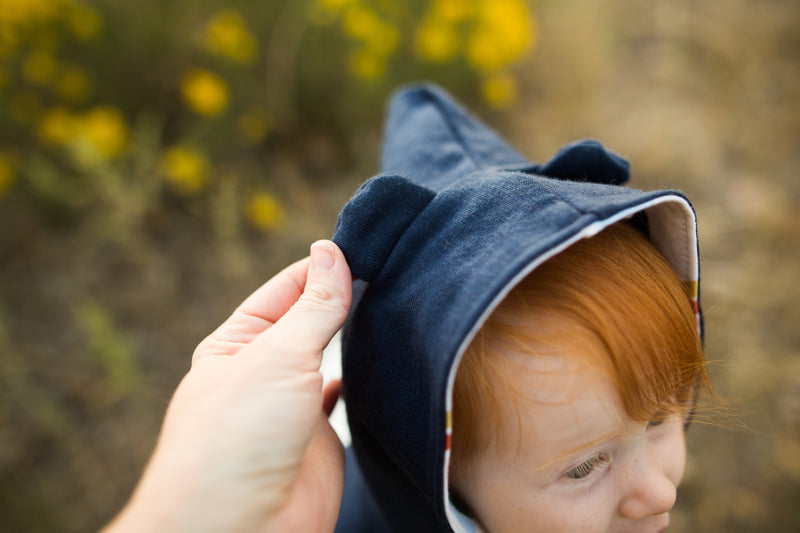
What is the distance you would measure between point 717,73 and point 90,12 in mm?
2972

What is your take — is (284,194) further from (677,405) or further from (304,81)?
(677,405)

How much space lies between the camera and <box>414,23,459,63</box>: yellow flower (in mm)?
1645

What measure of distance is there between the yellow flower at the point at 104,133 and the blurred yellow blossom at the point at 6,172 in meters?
0.33

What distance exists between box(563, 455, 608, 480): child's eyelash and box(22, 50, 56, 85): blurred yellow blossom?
2.01 m

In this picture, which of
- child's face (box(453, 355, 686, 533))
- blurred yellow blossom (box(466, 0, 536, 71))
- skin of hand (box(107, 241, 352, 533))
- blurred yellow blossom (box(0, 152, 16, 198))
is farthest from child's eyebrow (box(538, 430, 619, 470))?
blurred yellow blossom (box(0, 152, 16, 198))

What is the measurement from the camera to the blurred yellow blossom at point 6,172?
5.22 feet

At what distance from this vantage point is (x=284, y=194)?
1.96 m

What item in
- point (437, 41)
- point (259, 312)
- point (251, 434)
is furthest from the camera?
point (437, 41)

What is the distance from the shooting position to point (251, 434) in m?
0.55

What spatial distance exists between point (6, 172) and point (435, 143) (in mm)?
1628

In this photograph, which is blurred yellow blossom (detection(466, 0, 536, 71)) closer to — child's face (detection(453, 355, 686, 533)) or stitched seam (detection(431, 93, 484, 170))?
stitched seam (detection(431, 93, 484, 170))

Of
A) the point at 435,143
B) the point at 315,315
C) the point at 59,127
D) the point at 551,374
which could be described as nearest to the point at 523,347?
the point at 551,374

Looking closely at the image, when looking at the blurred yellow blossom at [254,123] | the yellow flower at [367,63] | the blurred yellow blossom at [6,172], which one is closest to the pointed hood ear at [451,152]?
the yellow flower at [367,63]

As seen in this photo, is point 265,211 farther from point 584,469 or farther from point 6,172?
point 584,469
